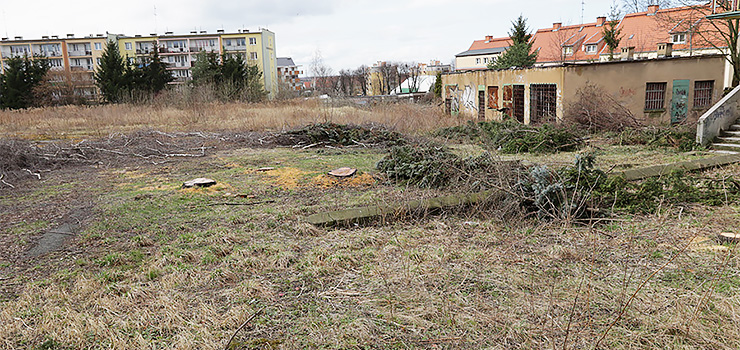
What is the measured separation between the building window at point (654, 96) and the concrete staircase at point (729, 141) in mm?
4963

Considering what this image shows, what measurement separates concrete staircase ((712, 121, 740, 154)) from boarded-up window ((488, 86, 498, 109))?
1014 cm

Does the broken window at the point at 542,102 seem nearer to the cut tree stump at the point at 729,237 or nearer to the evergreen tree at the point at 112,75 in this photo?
the cut tree stump at the point at 729,237

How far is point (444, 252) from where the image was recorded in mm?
5000

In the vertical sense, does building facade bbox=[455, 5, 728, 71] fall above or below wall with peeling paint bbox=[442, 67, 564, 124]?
above

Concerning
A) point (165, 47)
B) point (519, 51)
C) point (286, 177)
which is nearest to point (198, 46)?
point (165, 47)

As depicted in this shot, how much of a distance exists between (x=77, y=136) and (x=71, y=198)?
12.7 meters

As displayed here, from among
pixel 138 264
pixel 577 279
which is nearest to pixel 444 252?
pixel 577 279

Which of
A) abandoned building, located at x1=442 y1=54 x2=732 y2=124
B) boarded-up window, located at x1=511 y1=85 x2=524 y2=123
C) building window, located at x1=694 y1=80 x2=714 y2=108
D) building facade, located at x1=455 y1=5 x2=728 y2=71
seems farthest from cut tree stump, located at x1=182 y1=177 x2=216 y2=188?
building facade, located at x1=455 y1=5 x2=728 y2=71

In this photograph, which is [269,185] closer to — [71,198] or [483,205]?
[71,198]

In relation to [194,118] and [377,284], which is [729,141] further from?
[194,118]

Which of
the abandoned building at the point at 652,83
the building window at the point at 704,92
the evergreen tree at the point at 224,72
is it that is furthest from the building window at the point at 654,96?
the evergreen tree at the point at 224,72

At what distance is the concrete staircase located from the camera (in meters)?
11.7

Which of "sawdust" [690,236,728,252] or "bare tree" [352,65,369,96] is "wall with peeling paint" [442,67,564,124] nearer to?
"sawdust" [690,236,728,252]

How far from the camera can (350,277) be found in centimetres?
446
